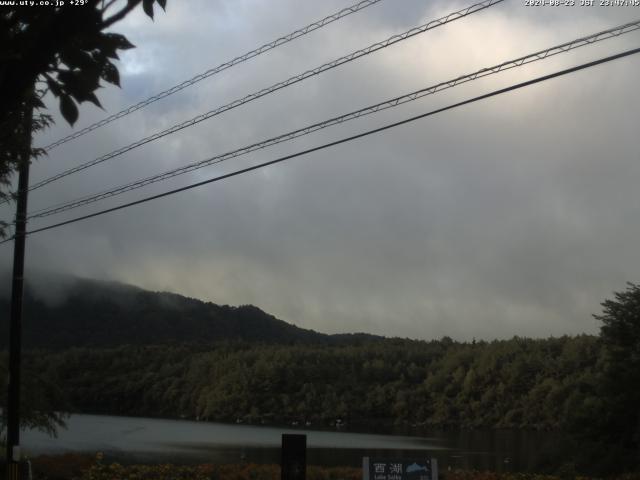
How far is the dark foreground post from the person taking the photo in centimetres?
1152

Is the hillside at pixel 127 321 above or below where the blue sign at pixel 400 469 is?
above

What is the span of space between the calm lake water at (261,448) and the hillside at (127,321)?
34.5 feet

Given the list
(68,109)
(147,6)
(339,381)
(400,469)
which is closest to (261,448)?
(400,469)

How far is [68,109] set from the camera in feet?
13.2

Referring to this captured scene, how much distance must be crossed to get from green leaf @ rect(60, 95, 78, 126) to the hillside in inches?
2067

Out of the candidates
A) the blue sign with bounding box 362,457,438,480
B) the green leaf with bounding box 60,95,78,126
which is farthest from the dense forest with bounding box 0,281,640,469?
the green leaf with bounding box 60,95,78,126

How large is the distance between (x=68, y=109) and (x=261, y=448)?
4421 cm

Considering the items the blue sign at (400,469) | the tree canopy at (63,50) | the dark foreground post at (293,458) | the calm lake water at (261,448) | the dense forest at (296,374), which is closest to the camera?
the tree canopy at (63,50)

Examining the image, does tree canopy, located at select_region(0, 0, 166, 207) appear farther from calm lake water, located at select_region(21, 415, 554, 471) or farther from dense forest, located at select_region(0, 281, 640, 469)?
dense forest, located at select_region(0, 281, 640, 469)

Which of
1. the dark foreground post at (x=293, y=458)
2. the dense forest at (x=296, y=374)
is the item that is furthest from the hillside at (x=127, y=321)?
the dark foreground post at (x=293, y=458)

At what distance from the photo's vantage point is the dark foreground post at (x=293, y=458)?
11.5m

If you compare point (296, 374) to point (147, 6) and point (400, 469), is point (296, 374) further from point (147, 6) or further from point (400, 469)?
point (147, 6)

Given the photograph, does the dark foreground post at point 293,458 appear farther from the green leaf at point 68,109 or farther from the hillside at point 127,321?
the hillside at point 127,321

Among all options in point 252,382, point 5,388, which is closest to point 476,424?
point 252,382
